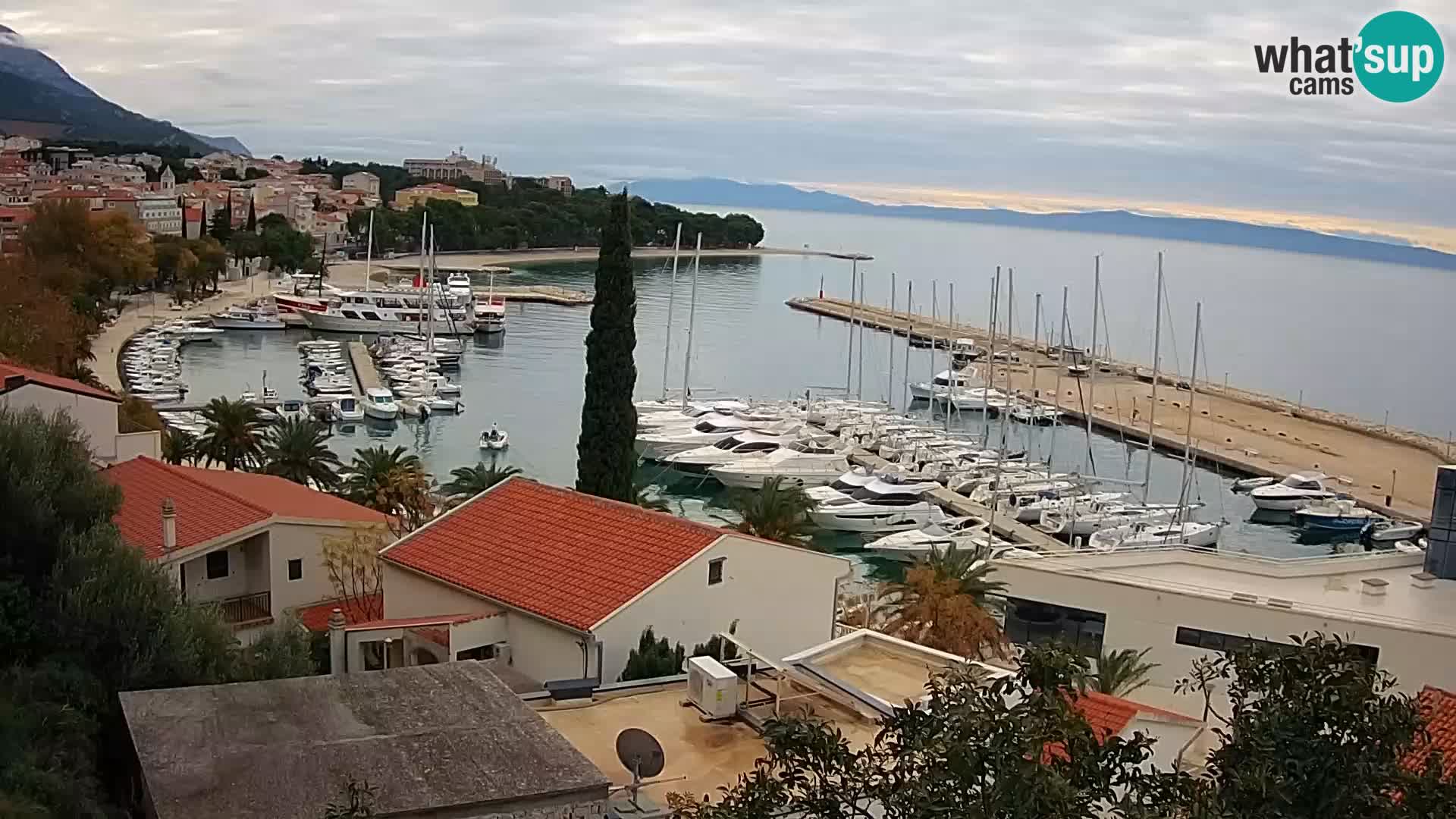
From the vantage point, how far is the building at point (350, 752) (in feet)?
22.0

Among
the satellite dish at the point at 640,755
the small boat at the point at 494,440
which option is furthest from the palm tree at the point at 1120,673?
the small boat at the point at 494,440

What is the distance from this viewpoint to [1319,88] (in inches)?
878

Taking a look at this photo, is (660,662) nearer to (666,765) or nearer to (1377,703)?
(666,765)

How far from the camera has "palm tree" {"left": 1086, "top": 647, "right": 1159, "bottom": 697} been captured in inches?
529

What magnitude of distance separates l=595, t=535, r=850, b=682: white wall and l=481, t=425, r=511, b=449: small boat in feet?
88.3

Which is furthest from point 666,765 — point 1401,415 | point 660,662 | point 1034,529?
point 1401,415

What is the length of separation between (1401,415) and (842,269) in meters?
94.3

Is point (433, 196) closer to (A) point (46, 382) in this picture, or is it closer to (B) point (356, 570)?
(A) point (46, 382)

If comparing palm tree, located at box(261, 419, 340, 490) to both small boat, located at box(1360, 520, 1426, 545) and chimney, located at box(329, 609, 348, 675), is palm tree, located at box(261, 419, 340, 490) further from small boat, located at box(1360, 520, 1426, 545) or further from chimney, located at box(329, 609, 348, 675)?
small boat, located at box(1360, 520, 1426, 545)

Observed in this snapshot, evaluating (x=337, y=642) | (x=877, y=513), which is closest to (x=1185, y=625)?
(x=337, y=642)

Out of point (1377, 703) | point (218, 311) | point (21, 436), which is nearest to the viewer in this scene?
point (1377, 703)

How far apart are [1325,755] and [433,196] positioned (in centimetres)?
13576

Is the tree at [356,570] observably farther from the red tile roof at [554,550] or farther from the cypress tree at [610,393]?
the cypress tree at [610,393]

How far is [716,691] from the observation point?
34.1ft
